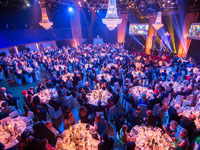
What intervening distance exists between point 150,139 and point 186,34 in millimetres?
12527

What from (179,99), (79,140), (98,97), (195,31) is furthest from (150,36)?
(79,140)

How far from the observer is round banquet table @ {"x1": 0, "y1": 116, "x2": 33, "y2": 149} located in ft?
10.7

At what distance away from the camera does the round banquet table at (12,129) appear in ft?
10.7

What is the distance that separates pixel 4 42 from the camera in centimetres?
1338

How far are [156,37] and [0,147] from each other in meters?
17.1

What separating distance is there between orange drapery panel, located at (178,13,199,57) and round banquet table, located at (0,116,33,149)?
46.3 feet

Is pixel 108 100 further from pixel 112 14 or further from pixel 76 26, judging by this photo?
pixel 76 26

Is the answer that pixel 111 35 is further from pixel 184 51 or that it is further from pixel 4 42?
pixel 4 42

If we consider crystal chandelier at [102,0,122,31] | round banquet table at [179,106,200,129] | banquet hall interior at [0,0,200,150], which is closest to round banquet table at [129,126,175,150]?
banquet hall interior at [0,0,200,150]

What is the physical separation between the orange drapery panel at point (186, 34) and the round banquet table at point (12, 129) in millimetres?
14122

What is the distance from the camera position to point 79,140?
3262 millimetres

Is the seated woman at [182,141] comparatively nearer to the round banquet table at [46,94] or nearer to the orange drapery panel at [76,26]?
the round banquet table at [46,94]

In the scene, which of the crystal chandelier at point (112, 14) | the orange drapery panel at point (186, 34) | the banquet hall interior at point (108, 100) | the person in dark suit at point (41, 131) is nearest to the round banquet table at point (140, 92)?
the banquet hall interior at point (108, 100)

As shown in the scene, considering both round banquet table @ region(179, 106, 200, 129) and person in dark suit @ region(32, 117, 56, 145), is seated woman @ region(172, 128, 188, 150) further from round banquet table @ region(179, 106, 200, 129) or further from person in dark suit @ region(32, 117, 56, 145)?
person in dark suit @ region(32, 117, 56, 145)
